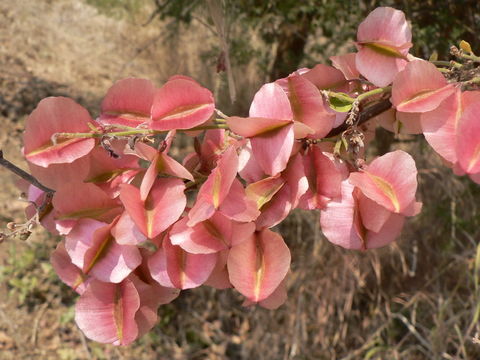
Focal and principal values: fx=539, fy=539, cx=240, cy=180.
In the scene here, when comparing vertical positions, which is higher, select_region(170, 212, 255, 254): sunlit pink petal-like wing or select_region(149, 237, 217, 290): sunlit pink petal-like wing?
select_region(170, 212, 255, 254): sunlit pink petal-like wing

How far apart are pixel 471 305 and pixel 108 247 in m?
1.32

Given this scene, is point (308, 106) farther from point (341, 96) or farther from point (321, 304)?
point (321, 304)

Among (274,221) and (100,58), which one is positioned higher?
(274,221)

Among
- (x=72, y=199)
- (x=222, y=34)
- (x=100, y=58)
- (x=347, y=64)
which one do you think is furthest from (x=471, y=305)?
(x=100, y=58)

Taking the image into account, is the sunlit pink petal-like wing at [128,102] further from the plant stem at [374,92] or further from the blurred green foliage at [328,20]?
the blurred green foliage at [328,20]

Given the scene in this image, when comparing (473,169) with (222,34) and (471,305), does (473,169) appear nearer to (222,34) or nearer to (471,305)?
(222,34)

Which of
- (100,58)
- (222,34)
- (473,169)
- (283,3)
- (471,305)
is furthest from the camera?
(100,58)

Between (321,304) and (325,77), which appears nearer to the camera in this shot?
(325,77)

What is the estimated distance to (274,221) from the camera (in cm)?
34

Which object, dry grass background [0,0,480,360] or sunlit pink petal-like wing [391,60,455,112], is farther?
dry grass background [0,0,480,360]

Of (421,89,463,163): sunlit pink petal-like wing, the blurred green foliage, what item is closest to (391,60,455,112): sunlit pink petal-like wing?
(421,89,463,163): sunlit pink petal-like wing

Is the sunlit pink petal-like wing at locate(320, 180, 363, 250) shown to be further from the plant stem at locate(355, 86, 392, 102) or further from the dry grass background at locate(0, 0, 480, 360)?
the dry grass background at locate(0, 0, 480, 360)

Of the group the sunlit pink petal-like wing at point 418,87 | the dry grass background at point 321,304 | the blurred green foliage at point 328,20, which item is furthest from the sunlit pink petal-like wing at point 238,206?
the dry grass background at point 321,304

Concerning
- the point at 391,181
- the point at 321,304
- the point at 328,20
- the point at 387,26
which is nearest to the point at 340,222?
the point at 391,181
